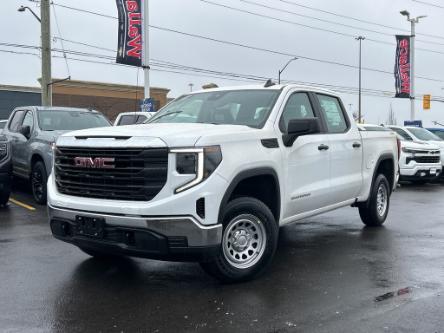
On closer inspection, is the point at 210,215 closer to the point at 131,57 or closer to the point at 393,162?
the point at 393,162

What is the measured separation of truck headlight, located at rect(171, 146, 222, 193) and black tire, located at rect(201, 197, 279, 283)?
436mm

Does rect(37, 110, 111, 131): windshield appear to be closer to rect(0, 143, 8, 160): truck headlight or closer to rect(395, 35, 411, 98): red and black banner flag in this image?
rect(0, 143, 8, 160): truck headlight

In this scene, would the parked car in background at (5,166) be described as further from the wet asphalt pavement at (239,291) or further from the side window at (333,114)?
the side window at (333,114)

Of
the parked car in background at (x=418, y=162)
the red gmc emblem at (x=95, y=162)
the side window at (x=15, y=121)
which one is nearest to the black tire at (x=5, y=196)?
the side window at (x=15, y=121)

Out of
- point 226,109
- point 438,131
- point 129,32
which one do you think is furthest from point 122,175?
point 438,131

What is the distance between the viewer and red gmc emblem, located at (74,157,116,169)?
16.6 feet

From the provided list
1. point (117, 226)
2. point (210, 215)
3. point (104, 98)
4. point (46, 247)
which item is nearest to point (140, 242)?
point (117, 226)

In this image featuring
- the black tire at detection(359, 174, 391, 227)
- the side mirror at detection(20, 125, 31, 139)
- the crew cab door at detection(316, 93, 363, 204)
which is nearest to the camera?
the crew cab door at detection(316, 93, 363, 204)

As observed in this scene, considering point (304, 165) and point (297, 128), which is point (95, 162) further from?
point (304, 165)

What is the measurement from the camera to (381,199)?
28.6 feet

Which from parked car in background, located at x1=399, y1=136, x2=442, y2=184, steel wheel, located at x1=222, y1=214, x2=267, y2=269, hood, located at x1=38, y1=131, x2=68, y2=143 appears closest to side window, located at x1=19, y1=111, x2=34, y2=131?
hood, located at x1=38, y1=131, x2=68, y2=143

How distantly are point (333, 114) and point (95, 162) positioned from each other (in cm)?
345

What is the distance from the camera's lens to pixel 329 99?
7.37 meters

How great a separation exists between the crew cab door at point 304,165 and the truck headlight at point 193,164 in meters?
1.25
